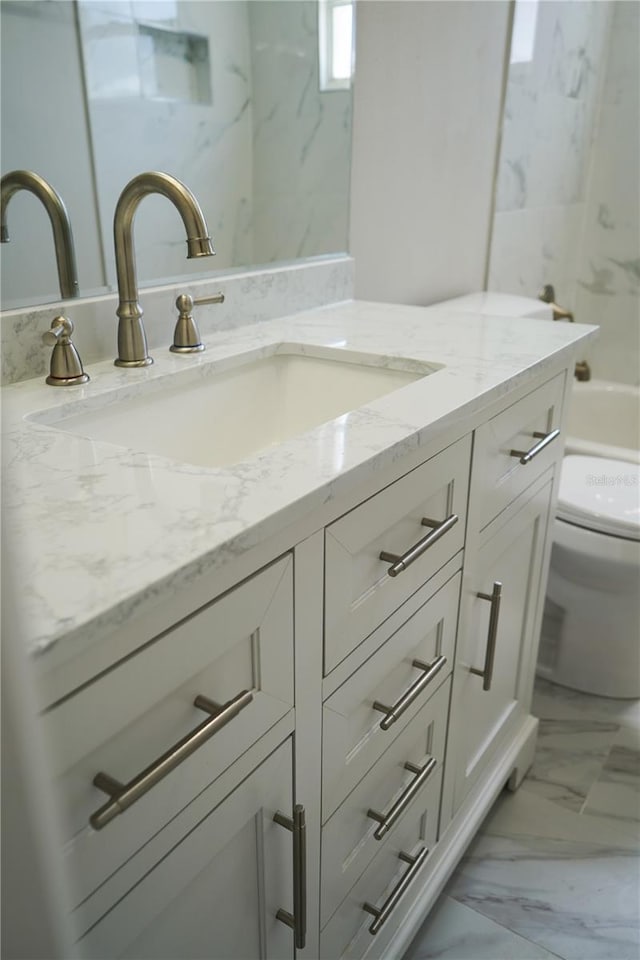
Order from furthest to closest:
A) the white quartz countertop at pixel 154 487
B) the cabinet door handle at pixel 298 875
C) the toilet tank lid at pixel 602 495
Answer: the toilet tank lid at pixel 602 495 < the cabinet door handle at pixel 298 875 < the white quartz countertop at pixel 154 487

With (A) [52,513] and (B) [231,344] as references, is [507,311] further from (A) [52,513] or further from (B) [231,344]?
(A) [52,513]

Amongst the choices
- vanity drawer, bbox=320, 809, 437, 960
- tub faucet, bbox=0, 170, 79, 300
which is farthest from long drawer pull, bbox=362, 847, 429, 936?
tub faucet, bbox=0, 170, 79, 300

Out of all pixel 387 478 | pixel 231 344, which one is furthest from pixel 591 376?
pixel 387 478

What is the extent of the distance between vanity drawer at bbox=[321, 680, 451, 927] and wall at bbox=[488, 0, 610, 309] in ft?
4.60

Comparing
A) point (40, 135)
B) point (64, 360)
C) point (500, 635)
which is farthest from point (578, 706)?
point (40, 135)

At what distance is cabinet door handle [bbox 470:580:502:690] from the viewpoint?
1.06 meters

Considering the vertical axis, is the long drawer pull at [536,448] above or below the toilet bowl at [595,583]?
above

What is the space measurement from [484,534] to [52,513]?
Result: 0.64m

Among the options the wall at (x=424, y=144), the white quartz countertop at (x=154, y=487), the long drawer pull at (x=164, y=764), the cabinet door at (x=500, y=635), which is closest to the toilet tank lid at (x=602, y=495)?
the cabinet door at (x=500, y=635)

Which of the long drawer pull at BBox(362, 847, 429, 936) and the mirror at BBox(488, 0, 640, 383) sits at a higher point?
the mirror at BBox(488, 0, 640, 383)

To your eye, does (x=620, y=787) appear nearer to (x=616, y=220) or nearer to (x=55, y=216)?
(x=55, y=216)

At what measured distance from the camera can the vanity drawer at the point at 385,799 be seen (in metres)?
0.83

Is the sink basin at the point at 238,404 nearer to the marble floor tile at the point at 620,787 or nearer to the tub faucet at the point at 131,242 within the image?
the tub faucet at the point at 131,242

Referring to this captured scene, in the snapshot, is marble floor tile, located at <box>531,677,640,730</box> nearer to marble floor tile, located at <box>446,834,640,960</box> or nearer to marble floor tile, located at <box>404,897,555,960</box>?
marble floor tile, located at <box>446,834,640,960</box>
